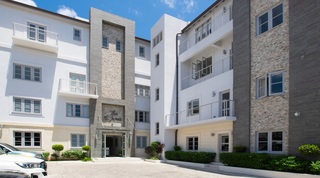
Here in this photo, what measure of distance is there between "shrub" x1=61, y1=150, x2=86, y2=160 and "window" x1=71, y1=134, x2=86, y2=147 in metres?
1.00

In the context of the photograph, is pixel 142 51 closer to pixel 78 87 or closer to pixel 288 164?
pixel 78 87

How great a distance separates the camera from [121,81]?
26406 mm

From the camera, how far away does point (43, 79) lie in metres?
21.7

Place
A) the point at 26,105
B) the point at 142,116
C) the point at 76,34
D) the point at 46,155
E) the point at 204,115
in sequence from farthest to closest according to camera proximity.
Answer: the point at 142,116 → the point at 76,34 → the point at 26,105 → the point at 46,155 → the point at 204,115

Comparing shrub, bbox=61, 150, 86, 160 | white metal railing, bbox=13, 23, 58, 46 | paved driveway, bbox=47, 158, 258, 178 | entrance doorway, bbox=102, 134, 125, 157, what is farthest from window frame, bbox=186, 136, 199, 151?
white metal railing, bbox=13, 23, 58, 46

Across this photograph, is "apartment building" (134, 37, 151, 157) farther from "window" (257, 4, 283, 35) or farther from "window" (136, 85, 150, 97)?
"window" (257, 4, 283, 35)

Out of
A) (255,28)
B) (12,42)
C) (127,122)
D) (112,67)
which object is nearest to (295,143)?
(255,28)

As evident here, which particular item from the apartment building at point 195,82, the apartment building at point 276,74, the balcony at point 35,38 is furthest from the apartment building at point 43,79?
the apartment building at point 276,74

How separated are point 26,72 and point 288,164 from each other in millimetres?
20006

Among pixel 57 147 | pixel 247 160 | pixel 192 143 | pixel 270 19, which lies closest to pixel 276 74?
pixel 270 19

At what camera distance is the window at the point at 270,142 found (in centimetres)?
1323

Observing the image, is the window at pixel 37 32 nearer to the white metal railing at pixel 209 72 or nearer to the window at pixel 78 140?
the window at pixel 78 140

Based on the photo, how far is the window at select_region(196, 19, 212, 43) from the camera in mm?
20938

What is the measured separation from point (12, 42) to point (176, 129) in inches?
609
